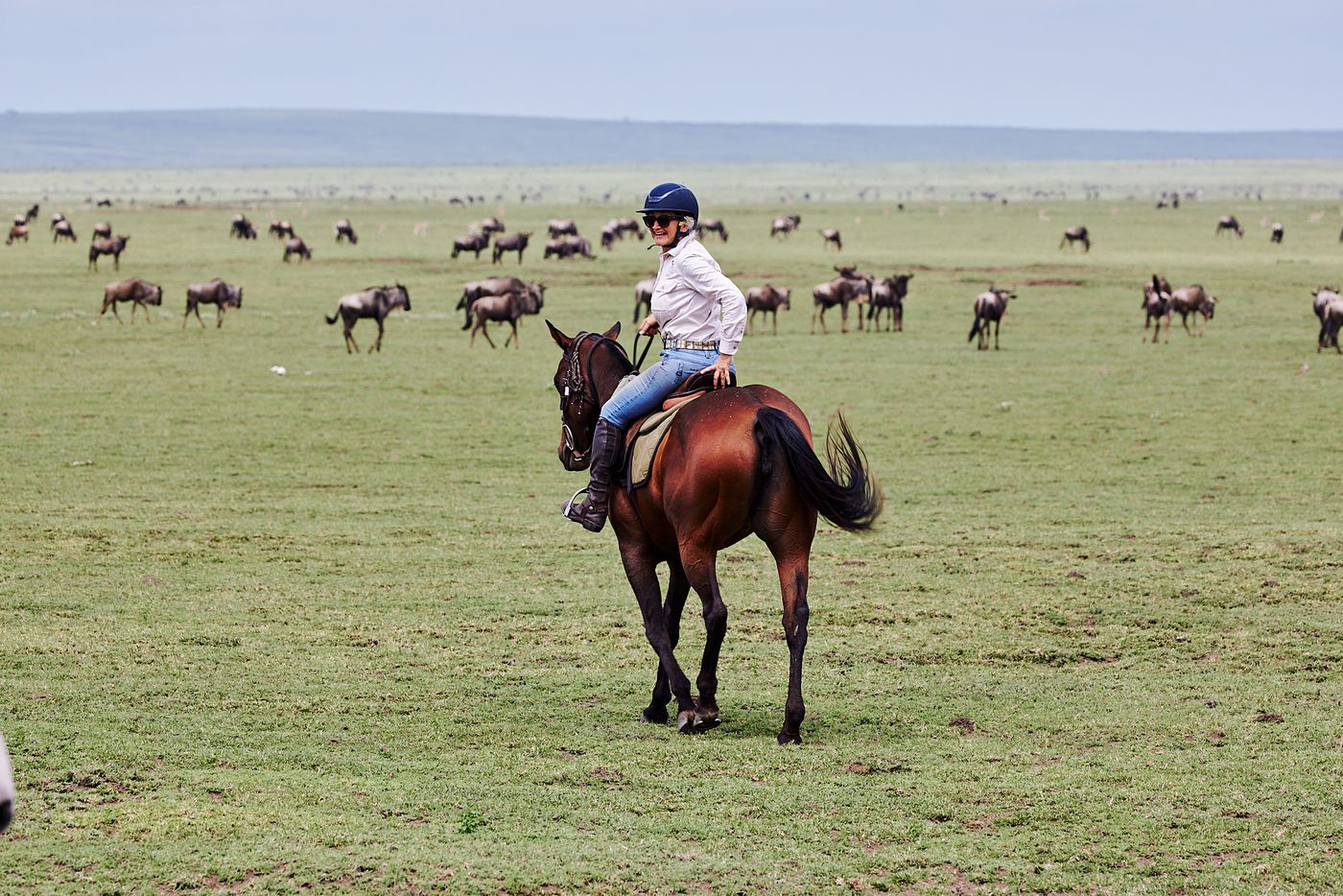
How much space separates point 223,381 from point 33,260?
1243 inches

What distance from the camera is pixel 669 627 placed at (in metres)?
8.52

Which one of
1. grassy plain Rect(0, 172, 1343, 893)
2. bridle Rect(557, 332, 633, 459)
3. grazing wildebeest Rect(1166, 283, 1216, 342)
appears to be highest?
grazing wildebeest Rect(1166, 283, 1216, 342)

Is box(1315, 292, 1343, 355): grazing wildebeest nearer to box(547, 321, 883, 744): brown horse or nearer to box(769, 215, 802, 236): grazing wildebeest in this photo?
box(547, 321, 883, 744): brown horse

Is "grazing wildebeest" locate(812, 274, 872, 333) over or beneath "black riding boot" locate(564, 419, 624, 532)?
over

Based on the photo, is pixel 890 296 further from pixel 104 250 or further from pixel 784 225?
pixel 784 225

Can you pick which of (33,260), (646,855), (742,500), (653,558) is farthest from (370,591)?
(33,260)

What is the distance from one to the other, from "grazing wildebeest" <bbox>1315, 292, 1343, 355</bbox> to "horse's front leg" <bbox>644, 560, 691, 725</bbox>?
76.9ft

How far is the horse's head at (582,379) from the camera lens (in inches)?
342

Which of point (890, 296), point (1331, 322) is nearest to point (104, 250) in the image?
point (890, 296)

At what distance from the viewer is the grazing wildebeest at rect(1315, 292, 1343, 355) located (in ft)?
94.2

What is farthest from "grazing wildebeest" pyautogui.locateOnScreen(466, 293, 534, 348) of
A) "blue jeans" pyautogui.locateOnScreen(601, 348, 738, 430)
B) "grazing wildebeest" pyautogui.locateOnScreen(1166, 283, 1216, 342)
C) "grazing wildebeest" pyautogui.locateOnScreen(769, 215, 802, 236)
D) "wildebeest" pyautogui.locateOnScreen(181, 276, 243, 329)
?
"grazing wildebeest" pyautogui.locateOnScreen(769, 215, 802, 236)

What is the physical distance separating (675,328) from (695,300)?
0.20 metres

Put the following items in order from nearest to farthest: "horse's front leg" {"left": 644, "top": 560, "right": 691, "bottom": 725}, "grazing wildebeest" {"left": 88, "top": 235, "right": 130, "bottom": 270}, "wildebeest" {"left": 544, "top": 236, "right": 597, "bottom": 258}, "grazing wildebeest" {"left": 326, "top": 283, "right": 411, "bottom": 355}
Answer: "horse's front leg" {"left": 644, "top": 560, "right": 691, "bottom": 725}, "grazing wildebeest" {"left": 326, "top": 283, "right": 411, "bottom": 355}, "grazing wildebeest" {"left": 88, "top": 235, "right": 130, "bottom": 270}, "wildebeest" {"left": 544, "top": 236, "right": 597, "bottom": 258}

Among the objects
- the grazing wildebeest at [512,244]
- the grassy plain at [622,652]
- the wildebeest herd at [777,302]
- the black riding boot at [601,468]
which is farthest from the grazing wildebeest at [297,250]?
the black riding boot at [601,468]
